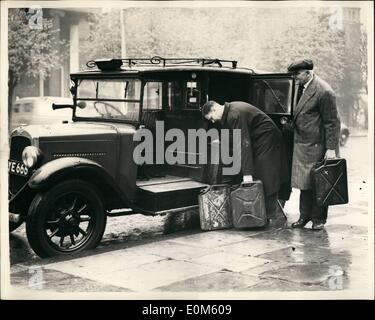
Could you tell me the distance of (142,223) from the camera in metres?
6.62

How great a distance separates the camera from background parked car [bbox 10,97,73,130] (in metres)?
5.56

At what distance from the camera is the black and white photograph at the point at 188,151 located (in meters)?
5.00

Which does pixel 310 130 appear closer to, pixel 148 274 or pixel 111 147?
pixel 111 147

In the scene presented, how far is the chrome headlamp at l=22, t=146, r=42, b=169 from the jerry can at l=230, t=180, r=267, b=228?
6.86ft

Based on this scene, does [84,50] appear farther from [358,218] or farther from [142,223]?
[358,218]

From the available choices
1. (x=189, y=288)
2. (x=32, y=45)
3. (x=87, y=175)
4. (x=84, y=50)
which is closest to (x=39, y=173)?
(x=87, y=175)

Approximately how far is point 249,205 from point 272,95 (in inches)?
51.4

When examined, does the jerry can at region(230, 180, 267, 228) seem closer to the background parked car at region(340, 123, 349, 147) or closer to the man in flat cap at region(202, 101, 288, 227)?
the man in flat cap at region(202, 101, 288, 227)

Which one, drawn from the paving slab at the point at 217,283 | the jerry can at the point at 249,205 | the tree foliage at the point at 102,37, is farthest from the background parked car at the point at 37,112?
the paving slab at the point at 217,283

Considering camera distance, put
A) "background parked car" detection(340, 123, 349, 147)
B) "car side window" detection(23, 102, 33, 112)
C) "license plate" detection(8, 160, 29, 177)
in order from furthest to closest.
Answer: "background parked car" detection(340, 123, 349, 147) < "car side window" detection(23, 102, 33, 112) < "license plate" detection(8, 160, 29, 177)

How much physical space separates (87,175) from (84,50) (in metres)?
2.17

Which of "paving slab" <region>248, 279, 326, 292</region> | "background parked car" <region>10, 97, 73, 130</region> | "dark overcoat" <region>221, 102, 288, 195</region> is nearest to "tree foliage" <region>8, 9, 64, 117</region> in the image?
"background parked car" <region>10, 97, 73, 130</region>

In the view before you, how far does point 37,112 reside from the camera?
605cm
